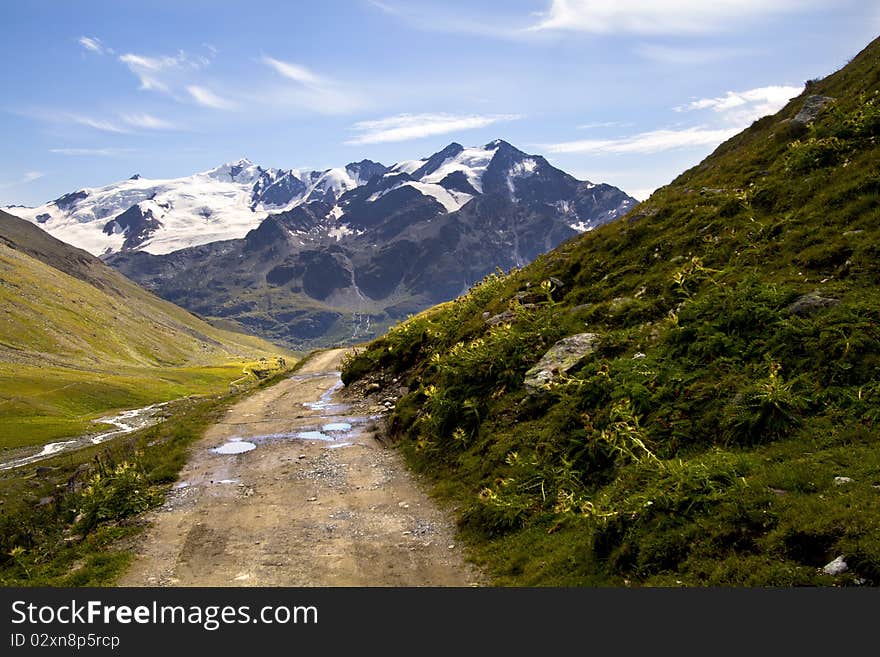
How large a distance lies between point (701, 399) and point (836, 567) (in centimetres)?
702

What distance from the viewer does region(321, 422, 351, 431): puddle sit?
1244 inches

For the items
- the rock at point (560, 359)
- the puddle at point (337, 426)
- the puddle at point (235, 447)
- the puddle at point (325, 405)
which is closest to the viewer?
the rock at point (560, 359)

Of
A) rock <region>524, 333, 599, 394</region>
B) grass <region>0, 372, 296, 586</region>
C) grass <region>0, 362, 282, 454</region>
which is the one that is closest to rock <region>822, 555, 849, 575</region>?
rock <region>524, 333, 599, 394</region>

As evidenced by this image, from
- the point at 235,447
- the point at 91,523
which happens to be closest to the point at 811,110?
the point at 235,447

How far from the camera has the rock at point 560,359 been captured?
2144 centimetres

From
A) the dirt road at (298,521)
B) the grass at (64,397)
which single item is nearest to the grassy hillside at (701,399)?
the dirt road at (298,521)

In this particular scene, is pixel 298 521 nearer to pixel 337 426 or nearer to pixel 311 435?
pixel 311 435

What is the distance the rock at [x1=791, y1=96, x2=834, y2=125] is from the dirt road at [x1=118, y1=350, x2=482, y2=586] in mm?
28685

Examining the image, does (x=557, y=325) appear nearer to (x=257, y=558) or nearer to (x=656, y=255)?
(x=656, y=255)

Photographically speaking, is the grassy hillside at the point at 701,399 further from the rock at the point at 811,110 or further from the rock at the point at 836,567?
the rock at the point at 811,110

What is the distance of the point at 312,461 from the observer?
25.2 metres

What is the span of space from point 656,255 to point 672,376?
466 inches

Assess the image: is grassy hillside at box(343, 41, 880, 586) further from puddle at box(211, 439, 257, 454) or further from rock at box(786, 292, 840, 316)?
puddle at box(211, 439, 257, 454)

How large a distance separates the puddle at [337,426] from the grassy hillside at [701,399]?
348cm
